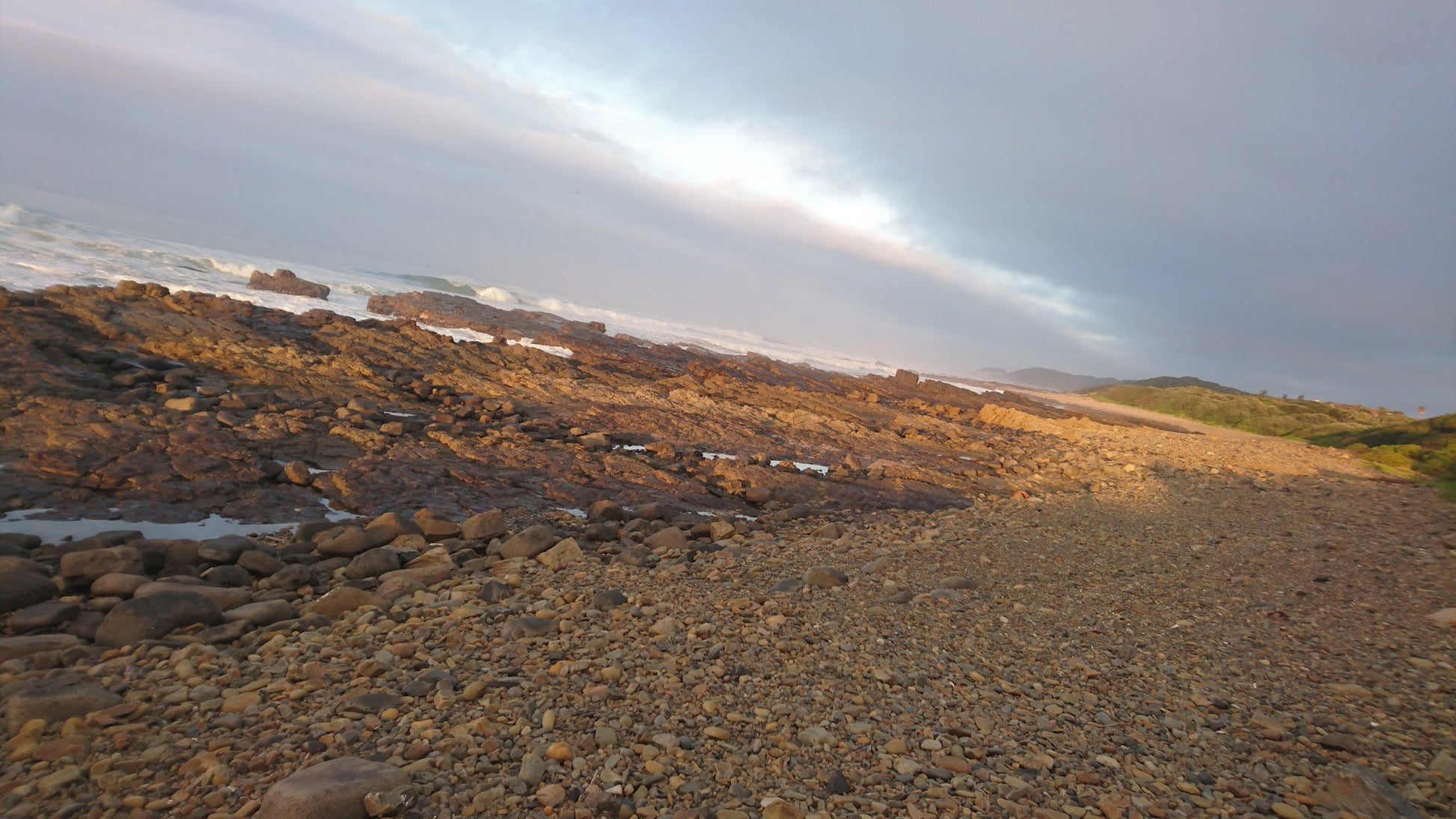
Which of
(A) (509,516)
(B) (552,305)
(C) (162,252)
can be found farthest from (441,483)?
(B) (552,305)

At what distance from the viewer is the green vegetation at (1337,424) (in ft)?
61.8

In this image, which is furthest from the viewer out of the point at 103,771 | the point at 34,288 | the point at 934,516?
the point at 34,288

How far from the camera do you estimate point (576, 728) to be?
4.12 metres

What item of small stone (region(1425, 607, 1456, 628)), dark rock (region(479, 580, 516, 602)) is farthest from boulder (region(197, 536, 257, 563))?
small stone (region(1425, 607, 1456, 628))

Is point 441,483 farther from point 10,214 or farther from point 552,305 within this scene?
point 552,305

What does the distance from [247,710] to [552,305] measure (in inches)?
2713

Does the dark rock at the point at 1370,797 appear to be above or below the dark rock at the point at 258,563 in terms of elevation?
above

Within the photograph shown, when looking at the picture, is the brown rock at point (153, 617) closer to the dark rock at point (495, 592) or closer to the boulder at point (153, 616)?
the boulder at point (153, 616)

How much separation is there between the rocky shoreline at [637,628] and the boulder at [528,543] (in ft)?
0.16

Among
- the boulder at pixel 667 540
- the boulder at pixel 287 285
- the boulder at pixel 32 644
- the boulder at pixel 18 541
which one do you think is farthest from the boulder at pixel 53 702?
the boulder at pixel 287 285

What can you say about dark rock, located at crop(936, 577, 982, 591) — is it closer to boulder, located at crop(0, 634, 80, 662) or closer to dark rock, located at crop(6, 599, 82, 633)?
boulder, located at crop(0, 634, 80, 662)

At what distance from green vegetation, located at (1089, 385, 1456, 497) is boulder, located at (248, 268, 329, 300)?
136 ft

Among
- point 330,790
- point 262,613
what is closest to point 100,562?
point 262,613

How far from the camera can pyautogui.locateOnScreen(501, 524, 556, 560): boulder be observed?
25.7ft
